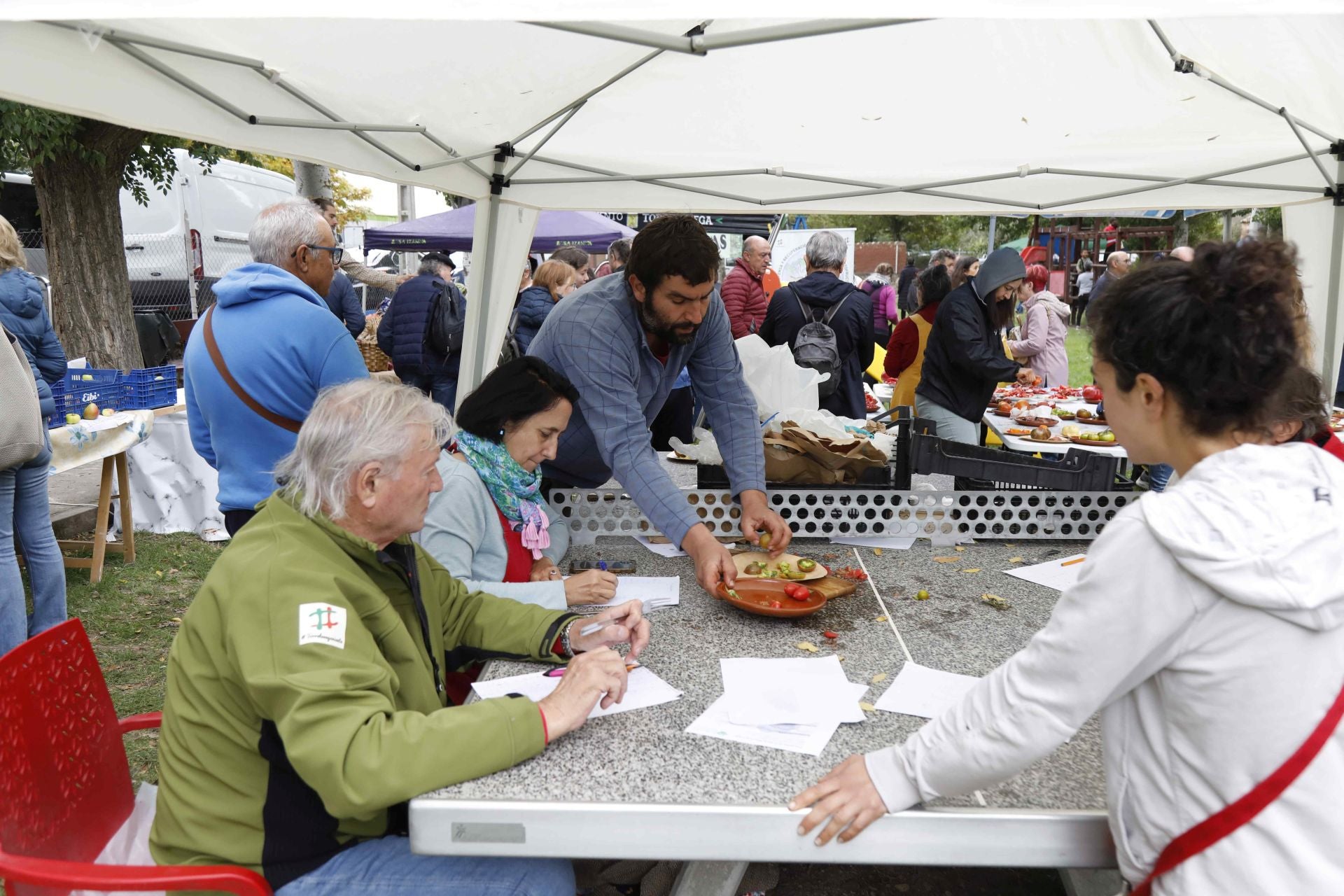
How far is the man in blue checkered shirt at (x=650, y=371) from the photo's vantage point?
2.65m

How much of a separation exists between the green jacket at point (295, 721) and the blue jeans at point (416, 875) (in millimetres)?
28

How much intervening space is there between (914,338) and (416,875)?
4.88m

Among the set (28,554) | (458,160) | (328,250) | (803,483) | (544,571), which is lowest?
(28,554)

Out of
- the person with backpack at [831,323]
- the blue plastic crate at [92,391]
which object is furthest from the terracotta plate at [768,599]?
the blue plastic crate at [92,391]

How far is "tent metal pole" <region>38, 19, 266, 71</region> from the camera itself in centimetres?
212

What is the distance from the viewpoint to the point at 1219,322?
3.96 feet

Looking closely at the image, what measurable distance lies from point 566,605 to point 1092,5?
167cm

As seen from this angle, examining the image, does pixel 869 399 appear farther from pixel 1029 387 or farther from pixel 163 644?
pixel 163 644

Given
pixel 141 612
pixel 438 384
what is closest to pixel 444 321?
pixel 438 384

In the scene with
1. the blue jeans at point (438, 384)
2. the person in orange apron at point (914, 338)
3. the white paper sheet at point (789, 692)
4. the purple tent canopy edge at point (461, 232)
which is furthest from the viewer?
the purple tent canopy edge at point (461, 232)

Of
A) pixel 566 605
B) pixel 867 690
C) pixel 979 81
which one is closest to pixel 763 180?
pixel 979 81

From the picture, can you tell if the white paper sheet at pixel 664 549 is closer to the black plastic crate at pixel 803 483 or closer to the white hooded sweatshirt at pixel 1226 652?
the black plastic crate at pixel 803 483

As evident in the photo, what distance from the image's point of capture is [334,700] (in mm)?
1476

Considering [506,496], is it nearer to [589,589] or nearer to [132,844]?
[589,589]
